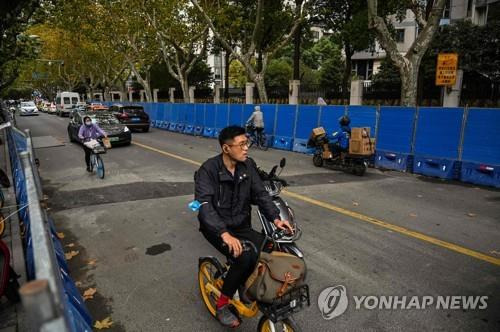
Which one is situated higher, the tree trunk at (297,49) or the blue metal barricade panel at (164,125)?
the tree trunk at (297,49)

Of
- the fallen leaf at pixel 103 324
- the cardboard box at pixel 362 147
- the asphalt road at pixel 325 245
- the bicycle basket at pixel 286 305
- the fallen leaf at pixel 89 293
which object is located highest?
the cardboard box at pixel 362 147

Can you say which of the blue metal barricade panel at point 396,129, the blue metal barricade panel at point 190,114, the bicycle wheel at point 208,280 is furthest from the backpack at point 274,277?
the blue metal barricade panel at point 190,114

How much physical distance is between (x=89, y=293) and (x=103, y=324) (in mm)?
654

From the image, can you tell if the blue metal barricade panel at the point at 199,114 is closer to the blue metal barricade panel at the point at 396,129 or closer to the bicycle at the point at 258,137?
the bicycle at the point at 258,137

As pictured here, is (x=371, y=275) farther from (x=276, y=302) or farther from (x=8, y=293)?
(x=8, y=293)

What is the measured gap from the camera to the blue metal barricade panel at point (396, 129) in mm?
10273

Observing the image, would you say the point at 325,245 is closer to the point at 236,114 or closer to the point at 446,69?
the point at 446,69

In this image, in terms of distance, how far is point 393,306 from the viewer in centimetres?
353

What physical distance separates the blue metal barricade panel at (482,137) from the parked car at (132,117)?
17496 millimetres

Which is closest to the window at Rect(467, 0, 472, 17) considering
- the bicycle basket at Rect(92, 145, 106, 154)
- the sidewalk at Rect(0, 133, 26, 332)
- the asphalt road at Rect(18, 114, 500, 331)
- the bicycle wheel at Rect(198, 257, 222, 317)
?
the asphalt road at Rect(18, 114, 500, 331)

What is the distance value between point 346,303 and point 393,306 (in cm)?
46

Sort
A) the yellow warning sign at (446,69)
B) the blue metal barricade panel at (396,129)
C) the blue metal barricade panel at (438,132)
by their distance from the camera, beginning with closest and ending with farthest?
the blue metal barricade panel at (438,132) → the blue metal barricade panel at (396,129) → the yellow warning sign at (446,69)

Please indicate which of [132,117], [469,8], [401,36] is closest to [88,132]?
[132,117]

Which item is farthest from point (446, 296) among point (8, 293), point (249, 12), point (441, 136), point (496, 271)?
point (249, 12)
